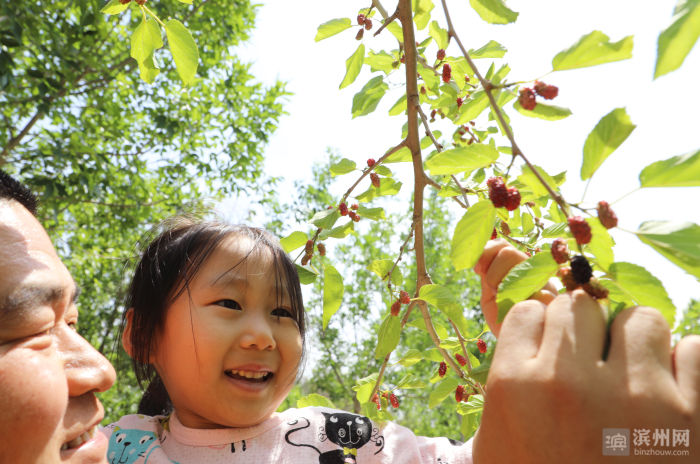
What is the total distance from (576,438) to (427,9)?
3.19ft

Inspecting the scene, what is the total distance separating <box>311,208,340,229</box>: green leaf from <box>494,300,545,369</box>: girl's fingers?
556 millimetres

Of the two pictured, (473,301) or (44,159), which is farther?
(473,301)

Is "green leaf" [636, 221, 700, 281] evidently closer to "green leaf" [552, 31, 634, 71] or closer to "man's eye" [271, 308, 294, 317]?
"green leaf" [552, 31, 634, 71]

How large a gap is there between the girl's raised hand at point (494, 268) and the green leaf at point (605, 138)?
0.64 feet

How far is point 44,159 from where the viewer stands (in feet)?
11.1

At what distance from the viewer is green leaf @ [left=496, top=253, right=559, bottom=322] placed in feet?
1.78

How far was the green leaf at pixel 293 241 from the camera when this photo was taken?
108cm

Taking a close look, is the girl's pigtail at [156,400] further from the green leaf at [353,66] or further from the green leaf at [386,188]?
the green leaf at [353,66]

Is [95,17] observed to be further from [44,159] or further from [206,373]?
[206,373]

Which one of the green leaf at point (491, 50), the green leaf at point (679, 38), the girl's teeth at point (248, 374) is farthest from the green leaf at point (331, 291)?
the green leaf at point (679, 38)

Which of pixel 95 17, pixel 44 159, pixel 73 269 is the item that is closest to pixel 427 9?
pixel 95 17

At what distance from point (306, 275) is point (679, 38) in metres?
0.77

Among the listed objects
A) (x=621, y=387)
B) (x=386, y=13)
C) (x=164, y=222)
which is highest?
(x=386, y=13)
